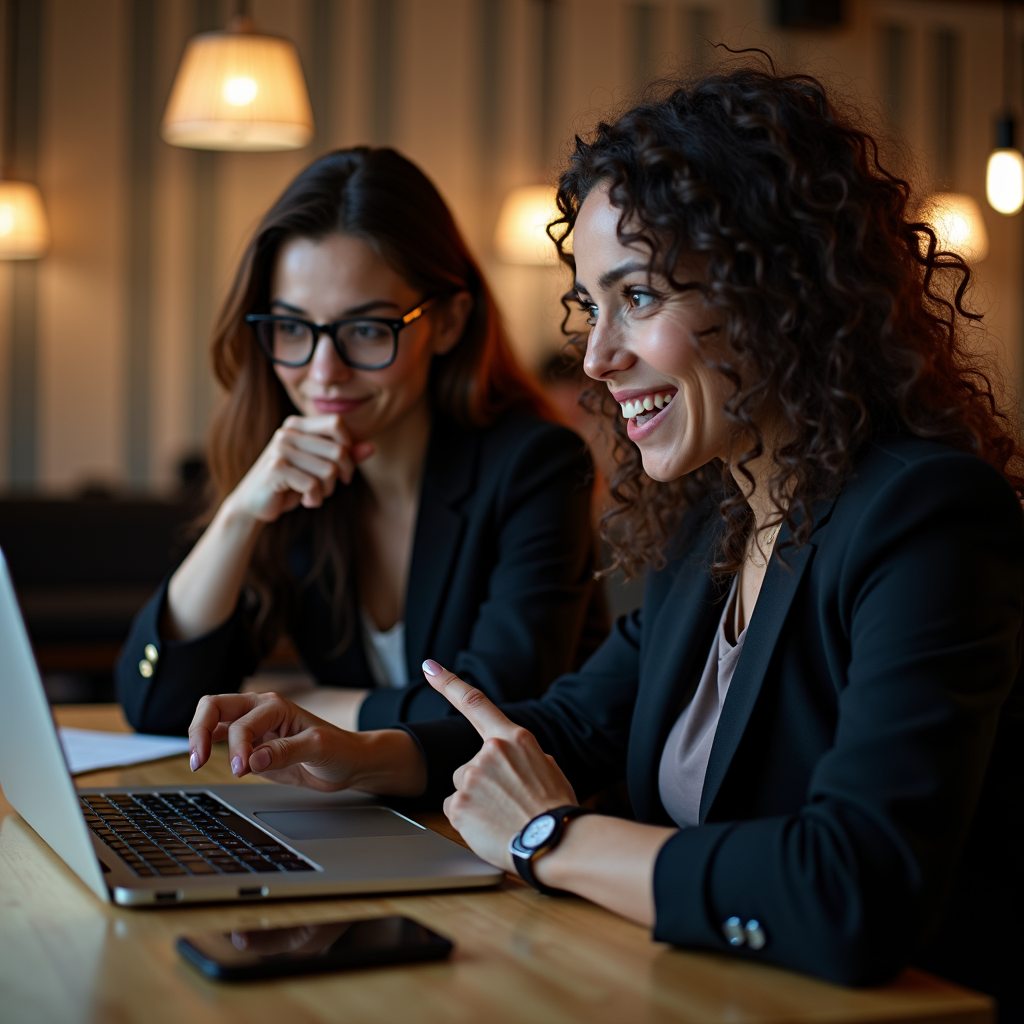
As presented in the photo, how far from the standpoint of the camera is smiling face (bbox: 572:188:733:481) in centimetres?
121

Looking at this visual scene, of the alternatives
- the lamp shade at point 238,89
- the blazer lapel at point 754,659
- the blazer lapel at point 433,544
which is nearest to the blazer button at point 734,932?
the blazer lapel at point 754,659

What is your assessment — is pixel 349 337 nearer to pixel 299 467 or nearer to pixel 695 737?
pixel 299 467

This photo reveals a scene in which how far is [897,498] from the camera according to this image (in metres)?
1.03

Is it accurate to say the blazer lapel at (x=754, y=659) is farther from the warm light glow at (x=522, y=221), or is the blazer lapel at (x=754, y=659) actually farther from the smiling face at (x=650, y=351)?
the warm light glow at (x=522, y=221)

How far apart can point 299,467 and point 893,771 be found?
3.76 ft

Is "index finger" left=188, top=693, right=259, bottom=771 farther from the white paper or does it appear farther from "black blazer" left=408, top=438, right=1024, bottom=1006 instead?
"black blazer" left=408, top=438, right=1024, bottom=1006

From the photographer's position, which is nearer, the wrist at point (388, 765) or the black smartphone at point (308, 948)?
the black smartphone at point (308, 948)

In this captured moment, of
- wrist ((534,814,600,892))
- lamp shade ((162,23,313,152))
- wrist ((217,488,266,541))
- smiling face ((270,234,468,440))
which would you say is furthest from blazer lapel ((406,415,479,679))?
lamp shade ((162,23,313,152))

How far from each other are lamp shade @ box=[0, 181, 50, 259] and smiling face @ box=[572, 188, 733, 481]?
5054 millimetres

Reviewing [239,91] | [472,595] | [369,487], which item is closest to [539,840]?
[472,595]

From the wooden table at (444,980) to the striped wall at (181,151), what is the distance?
5.10 metres

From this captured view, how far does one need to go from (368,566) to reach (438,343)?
0.36m

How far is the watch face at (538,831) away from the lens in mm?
1019

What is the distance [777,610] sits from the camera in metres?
1.14
